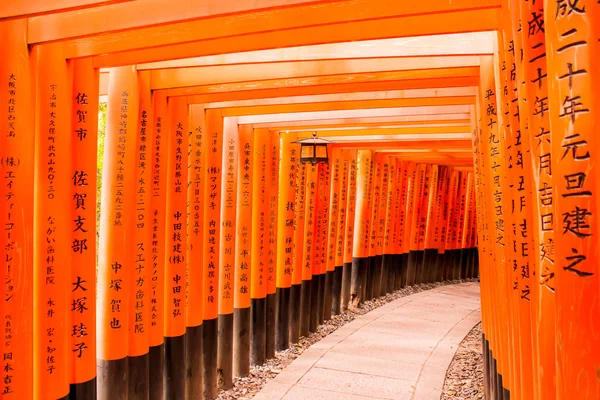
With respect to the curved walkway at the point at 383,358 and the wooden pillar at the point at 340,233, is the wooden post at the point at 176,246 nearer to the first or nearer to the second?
the curved walkway at the point at 383,358

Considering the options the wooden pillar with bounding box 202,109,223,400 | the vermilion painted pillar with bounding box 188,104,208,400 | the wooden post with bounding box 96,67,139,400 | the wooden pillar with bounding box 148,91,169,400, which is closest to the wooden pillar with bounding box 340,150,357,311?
the wooden pillar with bounding box 202,109,223,400

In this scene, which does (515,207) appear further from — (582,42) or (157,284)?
(157,284)

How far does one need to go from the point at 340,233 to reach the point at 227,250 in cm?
515

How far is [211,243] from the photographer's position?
7066 mm

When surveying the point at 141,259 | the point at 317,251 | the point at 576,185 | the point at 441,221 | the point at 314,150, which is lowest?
the point at 317,251

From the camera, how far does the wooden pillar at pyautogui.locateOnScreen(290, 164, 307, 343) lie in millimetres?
10117

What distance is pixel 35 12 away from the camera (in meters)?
3.60

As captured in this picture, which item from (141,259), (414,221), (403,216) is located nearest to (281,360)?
(141,259)

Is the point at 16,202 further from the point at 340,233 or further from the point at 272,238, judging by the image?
the point at 340,233

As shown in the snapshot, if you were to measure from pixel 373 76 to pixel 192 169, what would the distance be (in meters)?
2.64

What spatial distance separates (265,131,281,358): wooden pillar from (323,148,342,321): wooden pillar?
2.70 m

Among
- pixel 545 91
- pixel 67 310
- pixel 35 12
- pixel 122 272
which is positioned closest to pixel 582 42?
pixel 545 91

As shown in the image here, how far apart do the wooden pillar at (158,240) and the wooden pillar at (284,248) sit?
3.79 metres

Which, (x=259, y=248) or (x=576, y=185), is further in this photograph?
(x=259, y=248)
